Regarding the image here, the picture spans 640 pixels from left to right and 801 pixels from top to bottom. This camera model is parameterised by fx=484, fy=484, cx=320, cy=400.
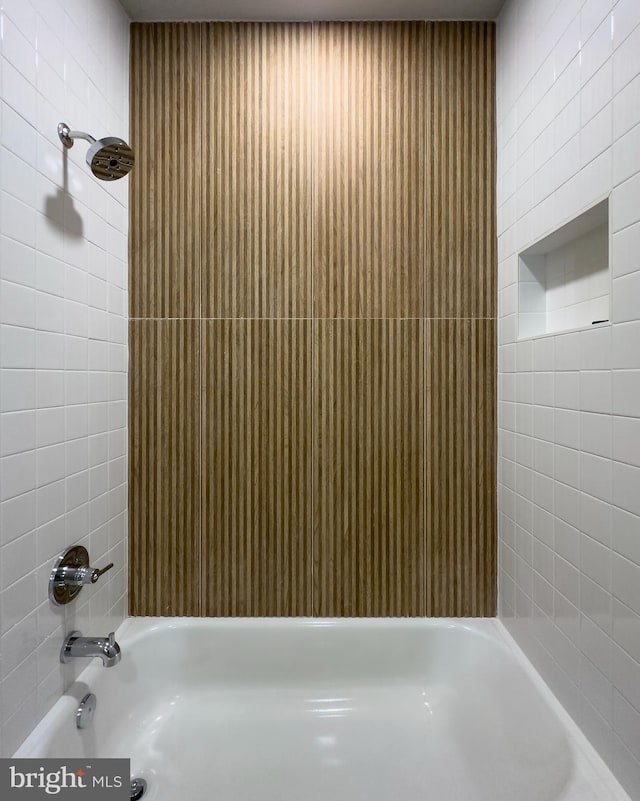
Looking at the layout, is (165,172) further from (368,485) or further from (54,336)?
(368,485)

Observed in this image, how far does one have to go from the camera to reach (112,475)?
167 cm

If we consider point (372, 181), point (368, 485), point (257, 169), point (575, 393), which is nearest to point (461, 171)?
point (372, 181)

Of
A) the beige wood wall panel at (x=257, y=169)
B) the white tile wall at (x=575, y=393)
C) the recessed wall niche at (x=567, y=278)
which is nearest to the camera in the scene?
the white tile wall at (x=575, y=393)

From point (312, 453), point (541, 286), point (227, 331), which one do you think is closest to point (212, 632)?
point (312, 453)

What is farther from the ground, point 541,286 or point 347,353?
point 541,286

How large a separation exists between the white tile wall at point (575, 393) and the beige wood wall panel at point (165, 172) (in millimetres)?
689

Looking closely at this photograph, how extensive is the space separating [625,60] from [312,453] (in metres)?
1.37

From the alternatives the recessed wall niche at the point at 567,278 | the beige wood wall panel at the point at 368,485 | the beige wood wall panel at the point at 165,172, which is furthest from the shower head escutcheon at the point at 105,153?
the recessed wall niche at the point at 567,278

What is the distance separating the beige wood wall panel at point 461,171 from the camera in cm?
177

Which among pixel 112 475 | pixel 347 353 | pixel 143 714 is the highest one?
pixel 347 353

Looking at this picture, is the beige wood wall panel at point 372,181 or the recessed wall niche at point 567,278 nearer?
the recessed wall niche at point 567,278

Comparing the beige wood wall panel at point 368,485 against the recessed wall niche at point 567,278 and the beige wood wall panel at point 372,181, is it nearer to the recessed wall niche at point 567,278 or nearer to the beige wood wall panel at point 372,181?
the beige wood wall panel at point 372,181

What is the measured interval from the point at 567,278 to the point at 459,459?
711 mm

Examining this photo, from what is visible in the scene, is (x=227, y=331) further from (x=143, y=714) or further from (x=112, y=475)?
(x=143, y=714)
